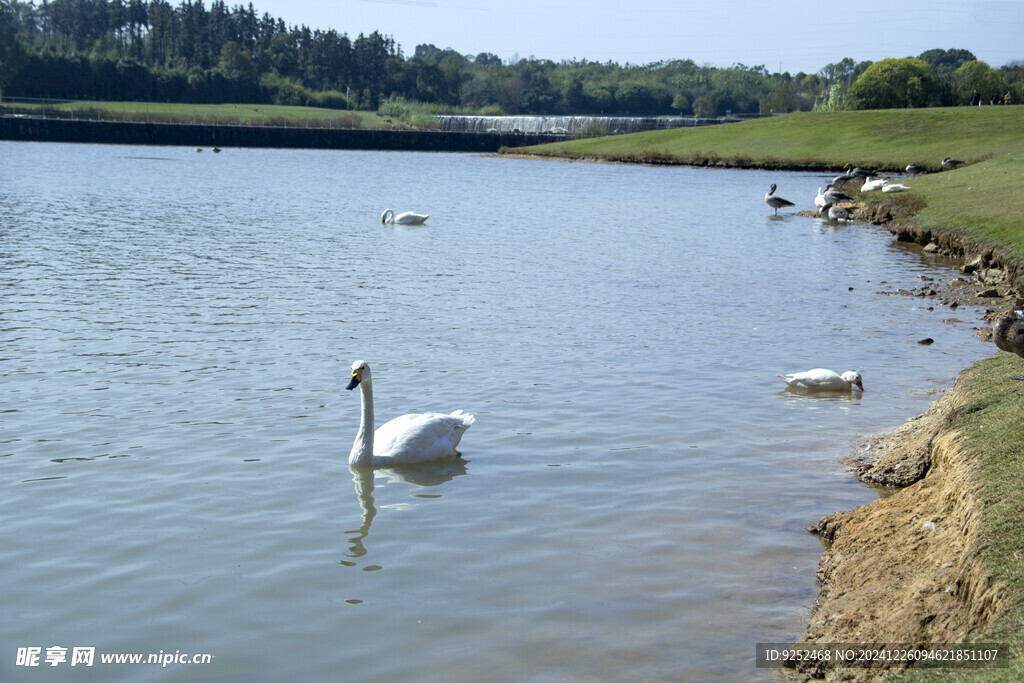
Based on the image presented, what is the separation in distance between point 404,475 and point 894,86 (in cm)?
8197

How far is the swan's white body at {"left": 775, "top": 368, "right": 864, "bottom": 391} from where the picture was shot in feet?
36.1

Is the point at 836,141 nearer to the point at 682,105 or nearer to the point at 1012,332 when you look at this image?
the point at 1012,332

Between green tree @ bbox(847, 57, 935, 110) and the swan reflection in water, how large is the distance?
81.0 m

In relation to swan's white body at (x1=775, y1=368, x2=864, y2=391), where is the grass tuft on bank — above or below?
above

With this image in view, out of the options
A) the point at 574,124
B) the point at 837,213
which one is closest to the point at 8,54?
the point at 574,124

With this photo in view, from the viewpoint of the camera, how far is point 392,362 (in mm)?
11984

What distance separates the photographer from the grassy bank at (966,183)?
4906 millimetres

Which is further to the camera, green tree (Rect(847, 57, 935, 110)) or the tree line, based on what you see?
the tree line

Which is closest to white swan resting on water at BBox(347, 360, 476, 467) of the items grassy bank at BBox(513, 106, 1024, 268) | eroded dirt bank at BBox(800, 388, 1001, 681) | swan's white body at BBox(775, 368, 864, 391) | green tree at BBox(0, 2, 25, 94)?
eroded dirt bank at BBox(800, 388, 1001, 681)

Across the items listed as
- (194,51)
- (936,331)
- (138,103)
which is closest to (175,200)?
(936,331)

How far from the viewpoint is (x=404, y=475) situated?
8.46m

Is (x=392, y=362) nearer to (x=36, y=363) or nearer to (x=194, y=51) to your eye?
(x=36, y=363)

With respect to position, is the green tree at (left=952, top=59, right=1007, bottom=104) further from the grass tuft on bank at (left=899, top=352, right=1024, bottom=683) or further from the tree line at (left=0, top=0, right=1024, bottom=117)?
the grass tuft on bank at (left=899, top=352, right=1024, bottom=683)

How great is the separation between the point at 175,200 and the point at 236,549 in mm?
30237
